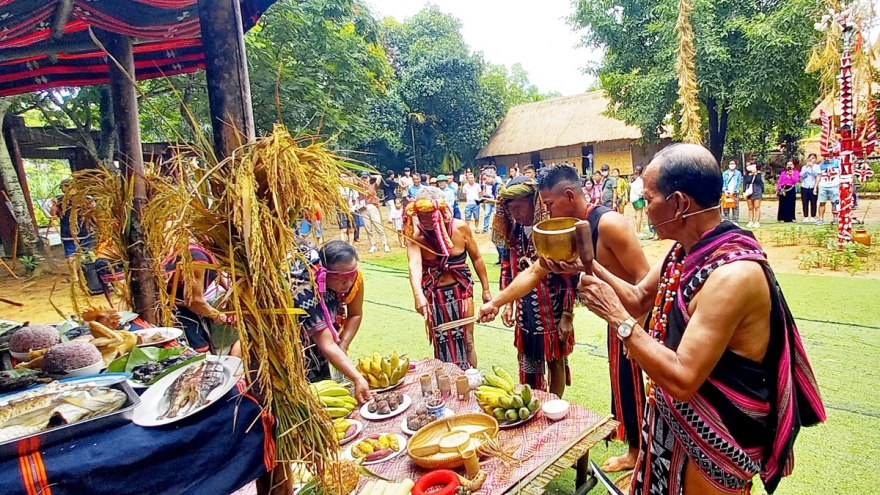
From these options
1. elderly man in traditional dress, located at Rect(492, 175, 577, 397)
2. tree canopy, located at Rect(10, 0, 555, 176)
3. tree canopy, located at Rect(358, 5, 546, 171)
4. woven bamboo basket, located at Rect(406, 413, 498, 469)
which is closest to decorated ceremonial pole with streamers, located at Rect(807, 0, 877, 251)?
elderly man in traditional dress, located at Rect(492, 175, 577, 397)

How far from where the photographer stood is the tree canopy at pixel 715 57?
12.4 m

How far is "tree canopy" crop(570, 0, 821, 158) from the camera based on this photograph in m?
12.4

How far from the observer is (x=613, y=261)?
2857 mm

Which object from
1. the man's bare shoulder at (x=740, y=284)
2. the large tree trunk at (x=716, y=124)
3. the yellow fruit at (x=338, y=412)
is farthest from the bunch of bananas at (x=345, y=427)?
the large tree trunk at (x=716, y=124)

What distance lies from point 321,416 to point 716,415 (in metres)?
1.36

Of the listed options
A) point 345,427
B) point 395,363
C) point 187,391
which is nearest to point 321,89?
point 395,363

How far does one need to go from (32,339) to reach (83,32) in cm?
255

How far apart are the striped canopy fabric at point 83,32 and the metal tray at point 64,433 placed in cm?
174

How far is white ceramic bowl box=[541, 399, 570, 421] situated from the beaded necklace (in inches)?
28.2

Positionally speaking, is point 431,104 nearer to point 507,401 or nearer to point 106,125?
point 106,125

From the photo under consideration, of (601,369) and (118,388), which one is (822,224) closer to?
(601,369)

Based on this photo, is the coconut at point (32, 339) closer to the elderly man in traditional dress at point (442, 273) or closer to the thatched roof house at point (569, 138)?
the elderly man in traditional dress at point (442, 273)

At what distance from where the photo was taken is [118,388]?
1.67m

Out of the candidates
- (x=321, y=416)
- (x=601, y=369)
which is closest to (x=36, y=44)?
(x=321, y=416)
